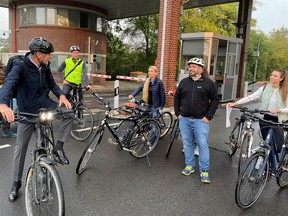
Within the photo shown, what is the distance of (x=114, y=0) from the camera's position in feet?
57.0

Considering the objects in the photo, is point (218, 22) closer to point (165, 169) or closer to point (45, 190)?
point (165, 169)

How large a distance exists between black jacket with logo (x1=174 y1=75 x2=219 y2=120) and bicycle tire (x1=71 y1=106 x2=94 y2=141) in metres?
2.50

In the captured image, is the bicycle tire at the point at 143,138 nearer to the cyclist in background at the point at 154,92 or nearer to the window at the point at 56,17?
the cyclist in background at the point at 154,92

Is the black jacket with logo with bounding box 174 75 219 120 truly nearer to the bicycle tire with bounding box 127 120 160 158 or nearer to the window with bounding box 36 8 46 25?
the bicycle tire with bounding box 127 120 160 158

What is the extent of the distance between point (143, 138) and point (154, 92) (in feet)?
3.57

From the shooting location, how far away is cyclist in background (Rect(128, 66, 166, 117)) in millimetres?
5707

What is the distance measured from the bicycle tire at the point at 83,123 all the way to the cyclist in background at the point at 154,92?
3.67ft

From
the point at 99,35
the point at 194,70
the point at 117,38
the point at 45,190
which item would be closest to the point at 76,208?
the point at 45,190

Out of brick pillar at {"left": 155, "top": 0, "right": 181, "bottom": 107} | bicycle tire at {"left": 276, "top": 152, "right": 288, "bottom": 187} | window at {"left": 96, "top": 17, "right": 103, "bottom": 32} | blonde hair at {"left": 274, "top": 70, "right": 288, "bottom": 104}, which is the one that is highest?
window at {"left": 96, "top": 17, "right": 103, "bottom": 32}

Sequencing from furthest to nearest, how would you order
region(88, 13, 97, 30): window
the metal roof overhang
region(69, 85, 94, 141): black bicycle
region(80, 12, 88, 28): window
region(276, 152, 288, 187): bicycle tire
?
region(88, 13, 97, 30): window, region(80, 12, 88, 28): window, the metal roof overhang, region(69, 85, 94, 141): black bicycle, region(276, 152, 288, 187): bicycle tire

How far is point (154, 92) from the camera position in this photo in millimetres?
5719

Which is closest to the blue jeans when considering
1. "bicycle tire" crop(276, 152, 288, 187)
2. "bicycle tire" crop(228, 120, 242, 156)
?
Answer: "bicycle tire" crop(276, 152, 288, 187)

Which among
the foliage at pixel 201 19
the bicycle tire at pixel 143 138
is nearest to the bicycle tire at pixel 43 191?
the bicycle tire at pixel 143 138

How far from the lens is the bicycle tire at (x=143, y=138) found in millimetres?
5004
